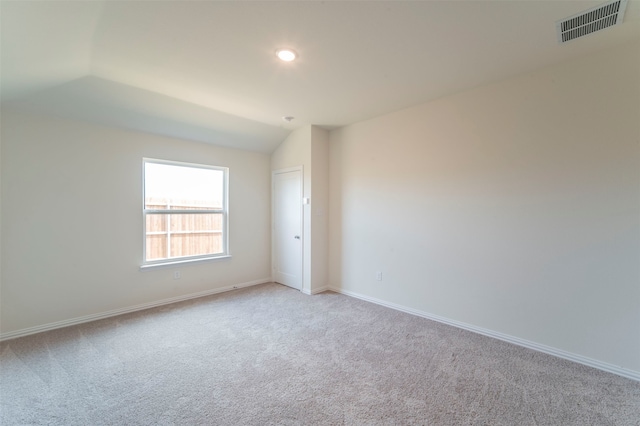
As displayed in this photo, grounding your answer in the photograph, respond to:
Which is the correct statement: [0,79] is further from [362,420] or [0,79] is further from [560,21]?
[560,21]

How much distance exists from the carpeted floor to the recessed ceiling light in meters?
2.74

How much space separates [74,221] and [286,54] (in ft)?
10.3

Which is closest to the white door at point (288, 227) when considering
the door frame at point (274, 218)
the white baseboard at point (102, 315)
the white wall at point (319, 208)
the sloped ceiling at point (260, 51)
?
the door frame at point (274, 218)

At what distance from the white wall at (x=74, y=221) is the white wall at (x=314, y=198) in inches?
66.7

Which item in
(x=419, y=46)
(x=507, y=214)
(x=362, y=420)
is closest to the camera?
(x=362, y=420)

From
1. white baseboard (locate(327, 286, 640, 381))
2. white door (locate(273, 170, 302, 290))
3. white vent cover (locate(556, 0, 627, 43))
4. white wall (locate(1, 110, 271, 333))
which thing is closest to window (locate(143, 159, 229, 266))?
white wall (locate(1, 110, 271, 333))

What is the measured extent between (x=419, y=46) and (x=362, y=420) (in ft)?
9.37

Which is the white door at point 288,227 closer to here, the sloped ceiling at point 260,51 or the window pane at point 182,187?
the window pane at point 182,187

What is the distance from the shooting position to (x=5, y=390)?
2012mm

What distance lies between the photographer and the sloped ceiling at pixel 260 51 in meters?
1.82

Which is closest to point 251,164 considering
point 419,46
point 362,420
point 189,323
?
point 189,323

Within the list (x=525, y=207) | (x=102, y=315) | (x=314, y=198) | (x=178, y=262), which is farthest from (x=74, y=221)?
(x=525, y=207)

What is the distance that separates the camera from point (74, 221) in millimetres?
3195

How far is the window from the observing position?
151 inches
